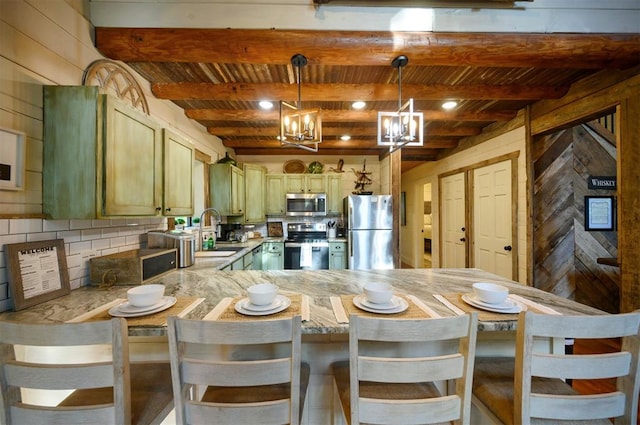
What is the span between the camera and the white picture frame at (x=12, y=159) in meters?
1.22

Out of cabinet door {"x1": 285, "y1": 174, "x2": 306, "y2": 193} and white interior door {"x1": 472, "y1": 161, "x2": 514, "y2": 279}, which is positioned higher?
cabinet door {"x1": 285, "y1": 174, "x2": 306, "y2": 193}

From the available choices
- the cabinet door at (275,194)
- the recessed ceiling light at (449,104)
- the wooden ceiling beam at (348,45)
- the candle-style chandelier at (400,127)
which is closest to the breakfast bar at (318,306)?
the candle-style chandelier at (400,127)

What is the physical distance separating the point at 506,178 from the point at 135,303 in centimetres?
433

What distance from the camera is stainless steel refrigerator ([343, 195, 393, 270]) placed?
4.10 meters

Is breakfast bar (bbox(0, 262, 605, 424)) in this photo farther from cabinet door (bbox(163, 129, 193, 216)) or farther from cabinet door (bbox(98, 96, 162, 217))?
cabinet door (bbox(163, 129, 193, 216))

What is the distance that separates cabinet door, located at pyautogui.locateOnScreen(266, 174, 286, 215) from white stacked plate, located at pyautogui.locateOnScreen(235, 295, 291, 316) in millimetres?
3569

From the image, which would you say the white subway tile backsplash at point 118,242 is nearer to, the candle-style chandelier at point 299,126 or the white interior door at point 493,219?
the candle-style chandelier at point 299,126

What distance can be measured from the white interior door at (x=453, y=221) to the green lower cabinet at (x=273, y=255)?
3196 mm

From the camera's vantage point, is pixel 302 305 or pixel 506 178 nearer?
pixel 302 305

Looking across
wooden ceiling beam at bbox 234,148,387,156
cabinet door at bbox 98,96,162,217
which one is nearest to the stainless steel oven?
wooden ceiling beam at bbox 234,148,387,156

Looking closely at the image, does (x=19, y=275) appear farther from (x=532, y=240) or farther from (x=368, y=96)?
(x=532, y=240)

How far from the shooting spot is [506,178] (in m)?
3.58

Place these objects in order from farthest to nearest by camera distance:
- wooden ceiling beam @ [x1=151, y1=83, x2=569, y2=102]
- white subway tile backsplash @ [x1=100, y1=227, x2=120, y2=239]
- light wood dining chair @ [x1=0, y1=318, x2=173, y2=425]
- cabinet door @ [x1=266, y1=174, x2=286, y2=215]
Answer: cabinet door @ [x1=266, y1=174, x2=286, y2=215] → wooden ceiling beam @ [x1=151, y1=83, x2=569, y2=102] → white subway tile backsplash @ [x1=100, y1=227, x2=120, y2=239] → light wood dining chair @ [x1=0, y1=318, x2=173, y2=425]

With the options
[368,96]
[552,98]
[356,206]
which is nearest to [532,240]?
[552,98]
